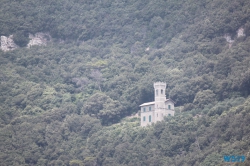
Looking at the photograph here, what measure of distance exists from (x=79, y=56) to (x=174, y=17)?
15039 millimetres

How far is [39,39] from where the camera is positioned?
14250 centimetres

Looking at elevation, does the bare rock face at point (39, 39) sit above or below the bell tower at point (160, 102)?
above

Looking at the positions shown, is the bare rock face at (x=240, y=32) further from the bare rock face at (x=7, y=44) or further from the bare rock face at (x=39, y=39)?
the bare rock face at (x=7, y=44)

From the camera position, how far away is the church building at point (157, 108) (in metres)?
113

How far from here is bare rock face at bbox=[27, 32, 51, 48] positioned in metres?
141

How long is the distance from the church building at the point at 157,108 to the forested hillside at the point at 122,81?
6.26ft

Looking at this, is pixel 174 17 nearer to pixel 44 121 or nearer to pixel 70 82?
pixel 70 82

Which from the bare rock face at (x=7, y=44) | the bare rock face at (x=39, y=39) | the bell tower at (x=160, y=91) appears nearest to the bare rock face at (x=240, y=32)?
the bell tower at (x=160, y=91)

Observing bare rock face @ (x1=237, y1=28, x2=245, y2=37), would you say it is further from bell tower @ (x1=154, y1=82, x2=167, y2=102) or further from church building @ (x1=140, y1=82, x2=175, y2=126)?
church building @ (x1=140, y1=82, x2=175, y2=126)

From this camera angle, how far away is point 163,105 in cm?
11338

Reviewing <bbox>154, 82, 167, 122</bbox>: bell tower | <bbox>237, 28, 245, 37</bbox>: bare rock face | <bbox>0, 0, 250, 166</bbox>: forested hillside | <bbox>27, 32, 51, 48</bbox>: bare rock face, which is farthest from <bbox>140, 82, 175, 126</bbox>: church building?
<bbox>27, 32, 51, 48</bbox>: bare rock face

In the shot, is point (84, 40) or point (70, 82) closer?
point (70, 82)

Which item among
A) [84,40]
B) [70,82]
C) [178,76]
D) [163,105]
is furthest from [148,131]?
[84,40]

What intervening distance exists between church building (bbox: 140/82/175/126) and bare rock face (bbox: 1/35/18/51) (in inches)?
1255
